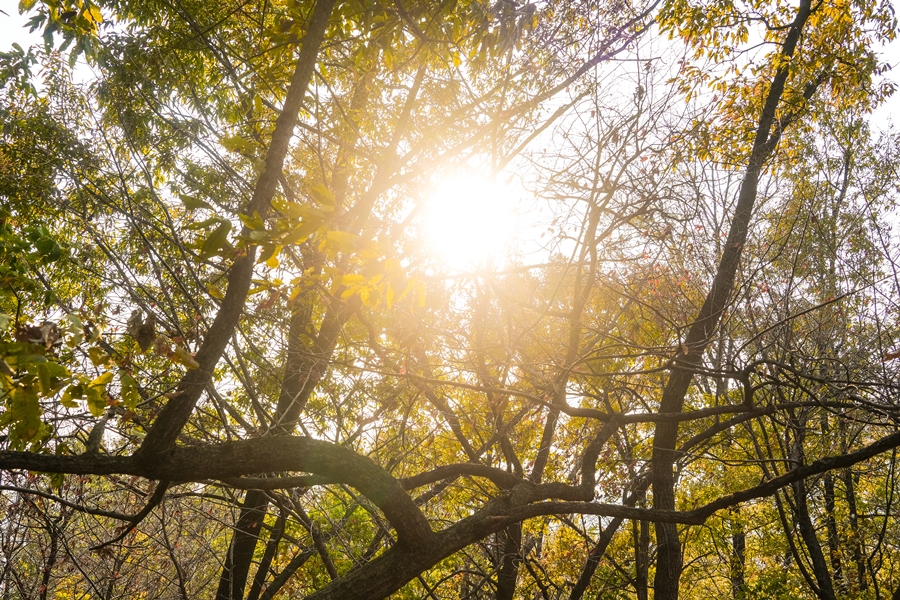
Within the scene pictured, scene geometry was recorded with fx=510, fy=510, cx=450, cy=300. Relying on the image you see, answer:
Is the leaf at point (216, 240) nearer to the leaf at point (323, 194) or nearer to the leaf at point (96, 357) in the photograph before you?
the leaf at point (323, 194)

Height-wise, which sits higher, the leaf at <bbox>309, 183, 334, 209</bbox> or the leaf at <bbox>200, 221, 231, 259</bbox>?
the leaf at <bbox>309, 183, 334, 209</bbox>

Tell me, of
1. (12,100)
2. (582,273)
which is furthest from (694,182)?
(12,100)

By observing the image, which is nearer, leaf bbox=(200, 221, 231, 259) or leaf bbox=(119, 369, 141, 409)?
leaf bbox=(200, 221, 231, 259)

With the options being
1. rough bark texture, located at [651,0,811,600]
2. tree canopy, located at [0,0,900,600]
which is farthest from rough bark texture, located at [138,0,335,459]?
rough bark texture, located at [651,0,811,600]

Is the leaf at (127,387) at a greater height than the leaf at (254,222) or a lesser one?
lesser

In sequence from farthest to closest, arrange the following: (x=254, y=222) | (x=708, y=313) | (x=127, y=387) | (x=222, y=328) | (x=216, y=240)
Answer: (x=708, y=313), (x=222, y=328), (x=127, y=387), (x=254, y=222), (x=216, y=240)

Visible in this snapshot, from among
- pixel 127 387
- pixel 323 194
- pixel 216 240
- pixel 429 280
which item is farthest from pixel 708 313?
pixel 127 387

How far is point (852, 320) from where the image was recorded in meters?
5.18

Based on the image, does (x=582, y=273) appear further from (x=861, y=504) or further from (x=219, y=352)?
(x=861, y=504)

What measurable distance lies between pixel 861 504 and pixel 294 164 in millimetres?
12341

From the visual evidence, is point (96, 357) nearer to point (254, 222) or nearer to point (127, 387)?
point (127, 387)

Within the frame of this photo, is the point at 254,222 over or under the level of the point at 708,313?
under

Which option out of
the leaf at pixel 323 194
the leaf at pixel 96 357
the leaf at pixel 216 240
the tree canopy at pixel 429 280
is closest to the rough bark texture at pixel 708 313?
the tree canopy at pixel 429 280

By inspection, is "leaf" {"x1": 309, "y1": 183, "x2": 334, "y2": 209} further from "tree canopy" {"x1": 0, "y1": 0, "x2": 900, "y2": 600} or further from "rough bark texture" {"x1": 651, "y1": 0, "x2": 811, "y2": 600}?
"rough bark texture" {"x1": 651, "y1": 0, "x2": 811, "y2": 600}
